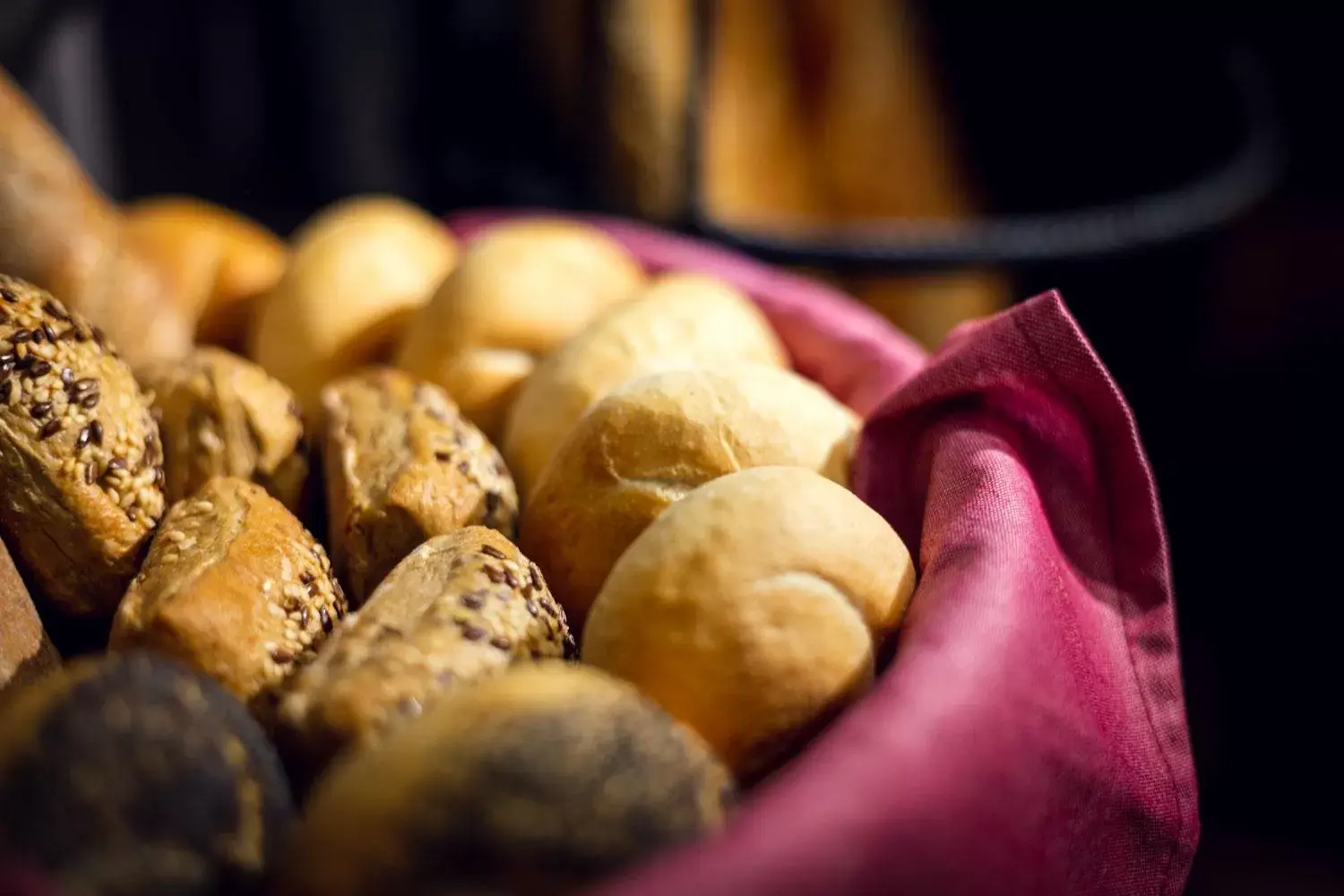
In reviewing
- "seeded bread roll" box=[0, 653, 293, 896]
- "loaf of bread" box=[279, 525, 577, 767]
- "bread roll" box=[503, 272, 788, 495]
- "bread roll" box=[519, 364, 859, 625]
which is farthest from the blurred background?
"seeded bread roll" box=[0, 653, 293, 896]

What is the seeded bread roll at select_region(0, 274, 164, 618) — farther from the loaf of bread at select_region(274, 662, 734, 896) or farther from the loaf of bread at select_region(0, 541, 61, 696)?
the loaf of bread at select_region(274, 662, 734, 896)

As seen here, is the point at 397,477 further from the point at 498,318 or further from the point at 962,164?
the point at 962,164

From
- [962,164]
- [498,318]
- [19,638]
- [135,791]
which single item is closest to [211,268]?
[498,318]

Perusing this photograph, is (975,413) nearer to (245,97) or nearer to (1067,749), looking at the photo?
(1067,749)

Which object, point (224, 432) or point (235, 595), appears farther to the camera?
point (224, 432)

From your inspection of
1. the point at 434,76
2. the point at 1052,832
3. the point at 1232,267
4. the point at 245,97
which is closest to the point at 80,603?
the point at 1052,832

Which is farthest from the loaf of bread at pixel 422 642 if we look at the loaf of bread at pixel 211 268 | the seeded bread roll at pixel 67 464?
the loaf of bread at pixel 211 268

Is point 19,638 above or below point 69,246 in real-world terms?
below

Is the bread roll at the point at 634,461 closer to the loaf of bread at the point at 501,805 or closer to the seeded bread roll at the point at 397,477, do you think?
the seeded bread roll at the point at 397,477
